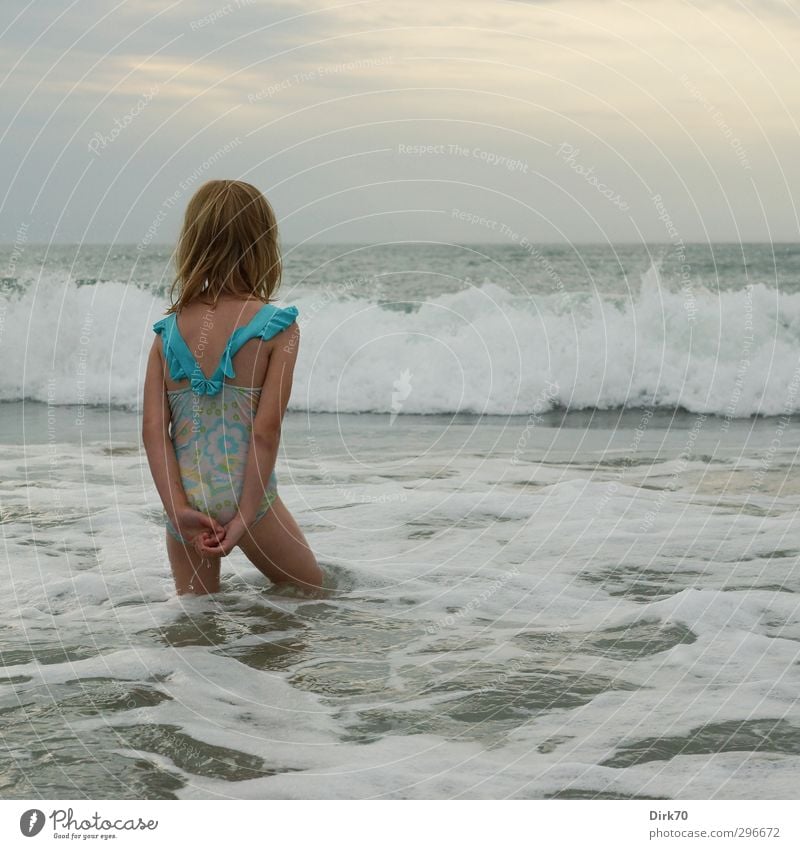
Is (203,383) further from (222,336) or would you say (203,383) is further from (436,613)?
(436,613)

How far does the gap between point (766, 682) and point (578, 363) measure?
928 cm

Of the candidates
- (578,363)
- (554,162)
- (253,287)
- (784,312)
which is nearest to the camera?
(253,287)

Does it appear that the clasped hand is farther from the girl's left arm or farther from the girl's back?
the girl's back

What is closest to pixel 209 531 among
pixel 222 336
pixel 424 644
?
pixel 222 336

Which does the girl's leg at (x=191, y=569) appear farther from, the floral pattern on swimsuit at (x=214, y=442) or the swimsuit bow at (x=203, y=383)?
the swimsuit bow at (x=203, y=383)

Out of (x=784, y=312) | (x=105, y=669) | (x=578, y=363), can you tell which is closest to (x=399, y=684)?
(x=105, y=669)

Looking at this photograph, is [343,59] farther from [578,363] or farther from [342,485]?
[578,363]

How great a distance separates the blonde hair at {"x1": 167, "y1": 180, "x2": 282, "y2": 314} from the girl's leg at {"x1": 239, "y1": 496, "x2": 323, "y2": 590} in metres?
0.93

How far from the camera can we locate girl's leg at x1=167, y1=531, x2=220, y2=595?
4.52 m

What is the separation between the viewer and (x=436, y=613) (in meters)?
4.89

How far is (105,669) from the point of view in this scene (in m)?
4.11

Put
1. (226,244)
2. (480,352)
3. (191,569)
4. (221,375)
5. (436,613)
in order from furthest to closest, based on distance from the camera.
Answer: (480,352) < (436,613) < (191,569) < (221,375) < (226,244)

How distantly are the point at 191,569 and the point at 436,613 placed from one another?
1.14 meters

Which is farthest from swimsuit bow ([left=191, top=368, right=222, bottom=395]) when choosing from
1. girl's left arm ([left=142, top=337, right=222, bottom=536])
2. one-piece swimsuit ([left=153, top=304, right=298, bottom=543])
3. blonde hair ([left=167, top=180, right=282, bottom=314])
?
blonde hair ([left=167, top=180, right=282, bottom=314])
